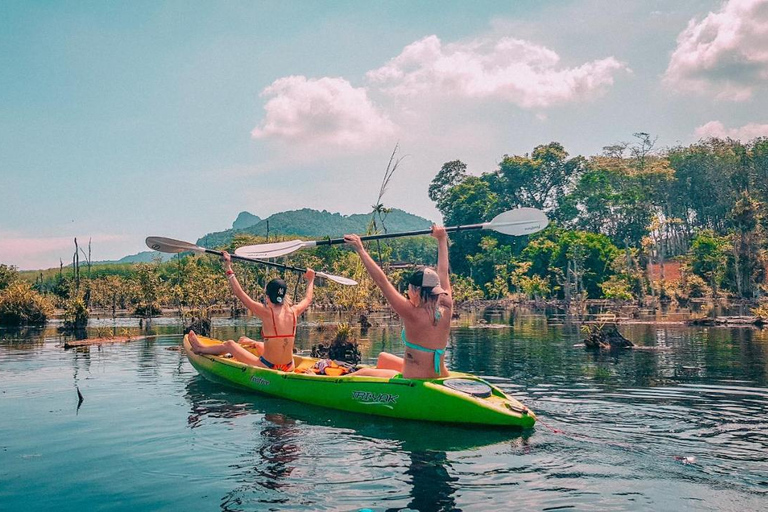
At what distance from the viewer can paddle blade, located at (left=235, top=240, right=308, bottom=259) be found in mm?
10759

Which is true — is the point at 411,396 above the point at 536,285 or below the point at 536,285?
below

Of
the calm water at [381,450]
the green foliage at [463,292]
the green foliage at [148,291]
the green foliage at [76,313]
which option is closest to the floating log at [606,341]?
the calm water at [381,450]

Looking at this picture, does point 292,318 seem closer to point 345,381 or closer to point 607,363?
point 345,381

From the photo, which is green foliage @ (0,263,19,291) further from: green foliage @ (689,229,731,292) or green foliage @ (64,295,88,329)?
green foliage @ (689,229,731,292)

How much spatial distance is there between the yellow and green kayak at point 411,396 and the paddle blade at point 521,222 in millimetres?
2550

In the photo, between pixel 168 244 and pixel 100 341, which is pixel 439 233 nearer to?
pixel 168 244

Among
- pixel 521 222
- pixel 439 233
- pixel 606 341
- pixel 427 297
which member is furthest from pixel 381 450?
pixel 606 341

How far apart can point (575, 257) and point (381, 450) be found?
42420mm

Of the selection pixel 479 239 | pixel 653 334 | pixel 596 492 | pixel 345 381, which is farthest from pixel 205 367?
pixel 479 239

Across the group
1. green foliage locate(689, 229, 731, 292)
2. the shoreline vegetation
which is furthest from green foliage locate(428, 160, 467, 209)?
green foliage locate(689, 229, 731, 292)

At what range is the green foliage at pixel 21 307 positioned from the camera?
3104 cm

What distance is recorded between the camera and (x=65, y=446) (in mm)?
6910

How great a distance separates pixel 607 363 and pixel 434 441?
8.07 metres

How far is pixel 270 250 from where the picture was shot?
1108cm
